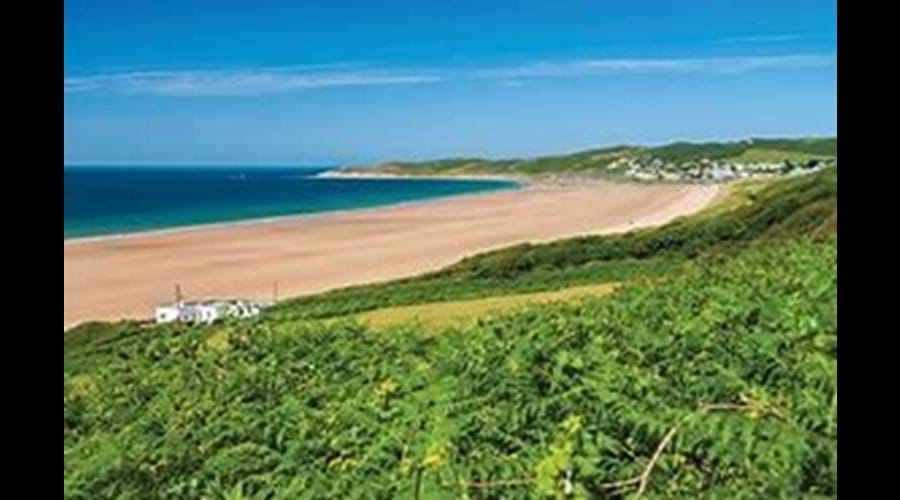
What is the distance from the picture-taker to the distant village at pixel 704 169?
428 feet

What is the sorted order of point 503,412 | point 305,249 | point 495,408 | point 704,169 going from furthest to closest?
point 704,169, point 305,249, point 495,408, point 503,412

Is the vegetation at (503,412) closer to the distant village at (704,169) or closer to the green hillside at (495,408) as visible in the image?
the green hillside at (495,408)

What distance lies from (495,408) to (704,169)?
15183 centimetres

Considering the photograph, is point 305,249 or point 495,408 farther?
point 305,249

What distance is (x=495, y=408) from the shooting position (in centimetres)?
437

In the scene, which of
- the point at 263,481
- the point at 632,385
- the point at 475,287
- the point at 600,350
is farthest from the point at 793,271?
the point at 475,287

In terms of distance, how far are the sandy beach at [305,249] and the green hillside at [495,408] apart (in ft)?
90.9

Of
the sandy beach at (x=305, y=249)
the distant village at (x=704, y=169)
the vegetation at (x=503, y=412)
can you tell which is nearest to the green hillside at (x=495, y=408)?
the vegetation at (x=503, y=412)

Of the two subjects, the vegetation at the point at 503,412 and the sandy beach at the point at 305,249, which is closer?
the vegetation at the point at 503,412

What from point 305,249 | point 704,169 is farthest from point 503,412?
point 704,169

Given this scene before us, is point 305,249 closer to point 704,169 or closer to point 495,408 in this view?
point 495,408

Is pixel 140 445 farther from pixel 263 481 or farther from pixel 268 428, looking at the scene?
pixel 263 481

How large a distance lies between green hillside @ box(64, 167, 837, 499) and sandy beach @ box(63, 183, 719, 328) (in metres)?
27.7
